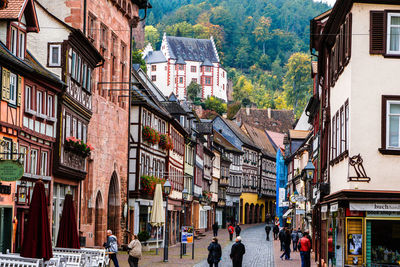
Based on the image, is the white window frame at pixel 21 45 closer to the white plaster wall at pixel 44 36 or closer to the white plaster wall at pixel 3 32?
the white plaster wall at pixel 3 32

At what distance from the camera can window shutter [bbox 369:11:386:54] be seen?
2194cm

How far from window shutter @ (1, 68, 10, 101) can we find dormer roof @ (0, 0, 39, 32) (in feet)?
7.07

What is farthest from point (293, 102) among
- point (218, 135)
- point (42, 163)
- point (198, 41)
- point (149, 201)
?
point (42, 163)

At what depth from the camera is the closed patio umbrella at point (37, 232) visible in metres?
19.3

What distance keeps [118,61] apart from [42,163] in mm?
15549

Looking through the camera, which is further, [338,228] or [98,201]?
[98,201]

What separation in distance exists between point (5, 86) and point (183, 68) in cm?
14631

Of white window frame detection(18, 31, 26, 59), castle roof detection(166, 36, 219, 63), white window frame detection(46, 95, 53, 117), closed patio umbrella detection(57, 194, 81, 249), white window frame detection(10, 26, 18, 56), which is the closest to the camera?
closed patio umbrella detection(57, 194, 81, 249)

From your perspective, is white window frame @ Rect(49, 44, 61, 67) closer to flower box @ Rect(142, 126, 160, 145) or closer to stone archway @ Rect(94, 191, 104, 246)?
stone archway @ Rect(94, 191, 104, 246)

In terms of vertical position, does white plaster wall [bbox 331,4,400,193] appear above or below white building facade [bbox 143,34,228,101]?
below

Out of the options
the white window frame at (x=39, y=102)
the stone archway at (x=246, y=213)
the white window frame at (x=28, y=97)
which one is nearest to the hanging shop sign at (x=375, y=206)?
the white window frame at (x=28, y=97)

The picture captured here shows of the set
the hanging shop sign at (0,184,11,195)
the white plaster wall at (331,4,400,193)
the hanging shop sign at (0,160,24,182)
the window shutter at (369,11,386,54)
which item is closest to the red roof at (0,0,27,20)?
the hanging shop sign at (0,184,11,195)

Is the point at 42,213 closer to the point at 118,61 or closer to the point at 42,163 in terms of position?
the point at 42,163

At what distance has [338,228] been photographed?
24.4m
